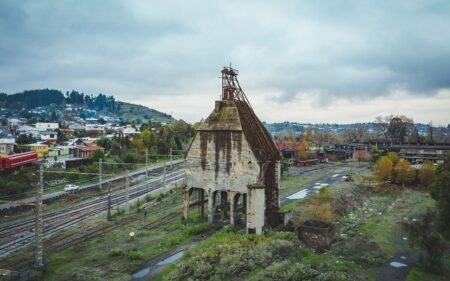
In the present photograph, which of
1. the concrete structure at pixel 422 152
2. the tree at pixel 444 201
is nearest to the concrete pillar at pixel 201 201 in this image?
the tree at pixel 444 201

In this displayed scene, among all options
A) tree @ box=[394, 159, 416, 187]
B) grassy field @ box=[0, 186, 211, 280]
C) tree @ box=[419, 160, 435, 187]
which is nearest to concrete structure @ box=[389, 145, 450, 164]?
tree @ box=[394, 159, 416, 187]

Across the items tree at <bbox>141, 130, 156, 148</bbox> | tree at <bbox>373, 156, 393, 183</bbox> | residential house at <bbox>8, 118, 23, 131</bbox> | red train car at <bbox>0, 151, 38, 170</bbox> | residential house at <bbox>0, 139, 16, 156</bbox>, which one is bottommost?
tree at <bbox>373, 156, 393, 183</bbox>

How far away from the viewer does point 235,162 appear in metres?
36.0

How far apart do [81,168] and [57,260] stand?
4409 cm

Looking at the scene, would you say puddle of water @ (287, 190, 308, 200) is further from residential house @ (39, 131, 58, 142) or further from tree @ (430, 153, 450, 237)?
residential house @ (39, 131, 58, 142)

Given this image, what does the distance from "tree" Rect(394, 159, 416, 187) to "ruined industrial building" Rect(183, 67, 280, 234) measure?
1212 inches

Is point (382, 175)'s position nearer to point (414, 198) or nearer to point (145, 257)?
point (414, 198)

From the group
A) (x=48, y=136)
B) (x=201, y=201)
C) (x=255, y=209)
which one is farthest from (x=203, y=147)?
(x=48, y=136)

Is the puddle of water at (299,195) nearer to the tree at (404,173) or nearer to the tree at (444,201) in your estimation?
the tree at (404,173)

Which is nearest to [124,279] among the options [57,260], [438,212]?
[57,260]

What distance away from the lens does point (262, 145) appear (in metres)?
37.0

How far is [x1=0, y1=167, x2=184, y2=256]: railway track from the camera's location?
111ft

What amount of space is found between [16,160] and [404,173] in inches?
2257

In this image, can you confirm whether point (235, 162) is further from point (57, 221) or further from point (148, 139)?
point (148, 139)
